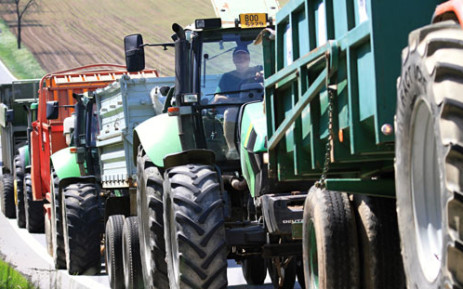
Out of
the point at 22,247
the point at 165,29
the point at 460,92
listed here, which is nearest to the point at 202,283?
the point at 460,92

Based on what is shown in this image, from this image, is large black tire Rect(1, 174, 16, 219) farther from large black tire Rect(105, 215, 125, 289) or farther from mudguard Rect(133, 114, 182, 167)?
mudguard Rect(133, 114, 182, 167)

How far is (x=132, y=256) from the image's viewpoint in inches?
505

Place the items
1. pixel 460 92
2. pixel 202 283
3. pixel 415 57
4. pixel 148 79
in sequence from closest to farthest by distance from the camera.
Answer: pixel 460 92, pixel 415 57, pixel 202 283, pixel 148 79

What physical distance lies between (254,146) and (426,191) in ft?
14.6

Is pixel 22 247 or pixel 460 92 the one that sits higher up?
pixel 460 92

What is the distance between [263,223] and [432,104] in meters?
5.60

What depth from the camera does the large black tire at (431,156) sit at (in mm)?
4020

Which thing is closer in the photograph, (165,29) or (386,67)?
(386,67)

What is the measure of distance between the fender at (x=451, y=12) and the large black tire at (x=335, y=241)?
2325 millimetres

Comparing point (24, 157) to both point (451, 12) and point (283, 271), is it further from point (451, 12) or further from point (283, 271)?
point (451, 12)

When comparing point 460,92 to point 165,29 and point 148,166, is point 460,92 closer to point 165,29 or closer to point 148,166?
point 148,166

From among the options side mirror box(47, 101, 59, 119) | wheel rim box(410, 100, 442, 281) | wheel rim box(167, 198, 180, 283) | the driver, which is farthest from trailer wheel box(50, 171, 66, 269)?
wheel rim box(410, 100, 442, 281)

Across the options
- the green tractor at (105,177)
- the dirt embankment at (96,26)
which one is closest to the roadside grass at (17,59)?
the dirt embankment at (96,26)

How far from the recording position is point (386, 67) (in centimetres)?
545
